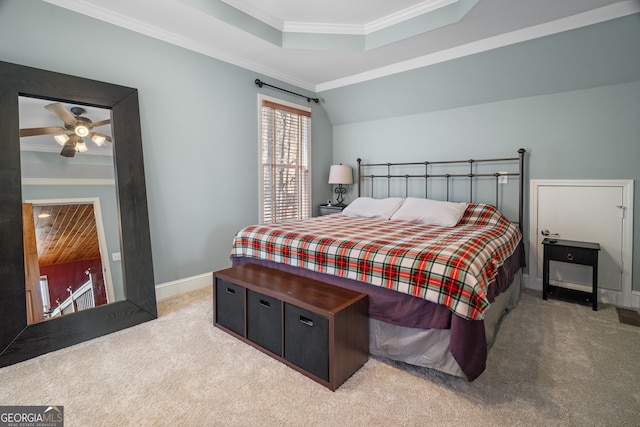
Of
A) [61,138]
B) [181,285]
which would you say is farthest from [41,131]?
[181,285]

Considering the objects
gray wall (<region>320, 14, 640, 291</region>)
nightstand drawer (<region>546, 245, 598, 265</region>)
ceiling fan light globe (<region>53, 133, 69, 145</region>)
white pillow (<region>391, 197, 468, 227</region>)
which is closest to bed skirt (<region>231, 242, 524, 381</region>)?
white pillow (<region>391, 197, 468, 227</region>)

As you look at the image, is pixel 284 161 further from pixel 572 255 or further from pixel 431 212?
→ pixel 572 255

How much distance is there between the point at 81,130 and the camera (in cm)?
247

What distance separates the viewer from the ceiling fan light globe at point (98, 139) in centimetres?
253

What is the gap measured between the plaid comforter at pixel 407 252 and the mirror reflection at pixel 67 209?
1081mm

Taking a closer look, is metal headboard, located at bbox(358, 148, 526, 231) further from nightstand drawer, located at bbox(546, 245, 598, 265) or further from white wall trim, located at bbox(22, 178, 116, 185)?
white wall trim, located at bbox(22, 178, 116, 185)

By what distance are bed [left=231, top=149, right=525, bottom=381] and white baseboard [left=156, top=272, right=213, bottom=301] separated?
682 mm

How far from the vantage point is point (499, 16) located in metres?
2.66

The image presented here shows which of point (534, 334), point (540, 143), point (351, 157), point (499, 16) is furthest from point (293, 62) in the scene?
point (534, 334)

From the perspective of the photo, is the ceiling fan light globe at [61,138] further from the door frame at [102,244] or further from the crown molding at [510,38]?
the crown molding at [510,38]

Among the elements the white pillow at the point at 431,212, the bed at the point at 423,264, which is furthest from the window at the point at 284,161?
the white pillow at the point at 431,212

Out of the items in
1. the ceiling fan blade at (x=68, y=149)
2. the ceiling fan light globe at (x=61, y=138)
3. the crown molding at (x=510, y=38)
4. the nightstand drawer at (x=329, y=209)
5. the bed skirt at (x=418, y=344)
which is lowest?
the bed skirt at (x=418, y=344)

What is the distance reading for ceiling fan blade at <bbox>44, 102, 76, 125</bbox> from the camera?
230cm

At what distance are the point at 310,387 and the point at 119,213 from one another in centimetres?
205
